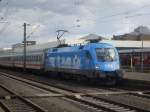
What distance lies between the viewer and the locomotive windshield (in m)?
28.8

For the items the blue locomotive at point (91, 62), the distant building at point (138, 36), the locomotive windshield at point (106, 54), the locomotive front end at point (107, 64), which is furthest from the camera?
the distant building at point (138, 36)

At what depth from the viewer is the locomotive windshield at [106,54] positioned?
2877 cm

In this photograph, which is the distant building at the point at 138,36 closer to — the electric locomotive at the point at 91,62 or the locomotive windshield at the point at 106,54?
the electric locomotive at the point at 91,62

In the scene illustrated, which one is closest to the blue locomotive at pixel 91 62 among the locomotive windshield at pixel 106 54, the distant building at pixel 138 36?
the locomotive windshield at pixel 106 54

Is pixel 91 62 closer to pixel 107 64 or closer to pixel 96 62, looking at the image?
pixel 96 62

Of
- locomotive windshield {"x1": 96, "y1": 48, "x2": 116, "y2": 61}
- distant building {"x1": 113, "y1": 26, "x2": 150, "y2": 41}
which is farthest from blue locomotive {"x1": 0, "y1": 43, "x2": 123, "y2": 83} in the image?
distant building {"x1": 113, "y1": 26, "x2": 150, "y2": 41}

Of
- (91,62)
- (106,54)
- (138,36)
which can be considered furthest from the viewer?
(138,36)

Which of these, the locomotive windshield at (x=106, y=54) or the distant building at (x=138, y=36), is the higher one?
the distant building at (x=138, y=36)

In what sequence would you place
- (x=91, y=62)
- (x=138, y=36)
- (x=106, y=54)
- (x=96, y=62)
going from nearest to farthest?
(x=96, y=62) → (x=91, y=62) → (x=106, y=54) → (x=138, y=36)

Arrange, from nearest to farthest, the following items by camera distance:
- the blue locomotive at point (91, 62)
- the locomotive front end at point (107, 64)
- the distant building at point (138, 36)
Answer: the locomotive front end at point (107, 64) < the blue locomotive at point (91, 62) < the distant building at point (138, 36)

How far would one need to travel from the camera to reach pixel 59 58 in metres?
36.9

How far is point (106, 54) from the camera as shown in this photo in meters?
29.1

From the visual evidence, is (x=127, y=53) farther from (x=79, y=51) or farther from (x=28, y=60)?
(x=79, y=51)

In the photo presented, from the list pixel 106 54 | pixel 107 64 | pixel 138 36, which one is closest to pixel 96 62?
pixel 107 64
